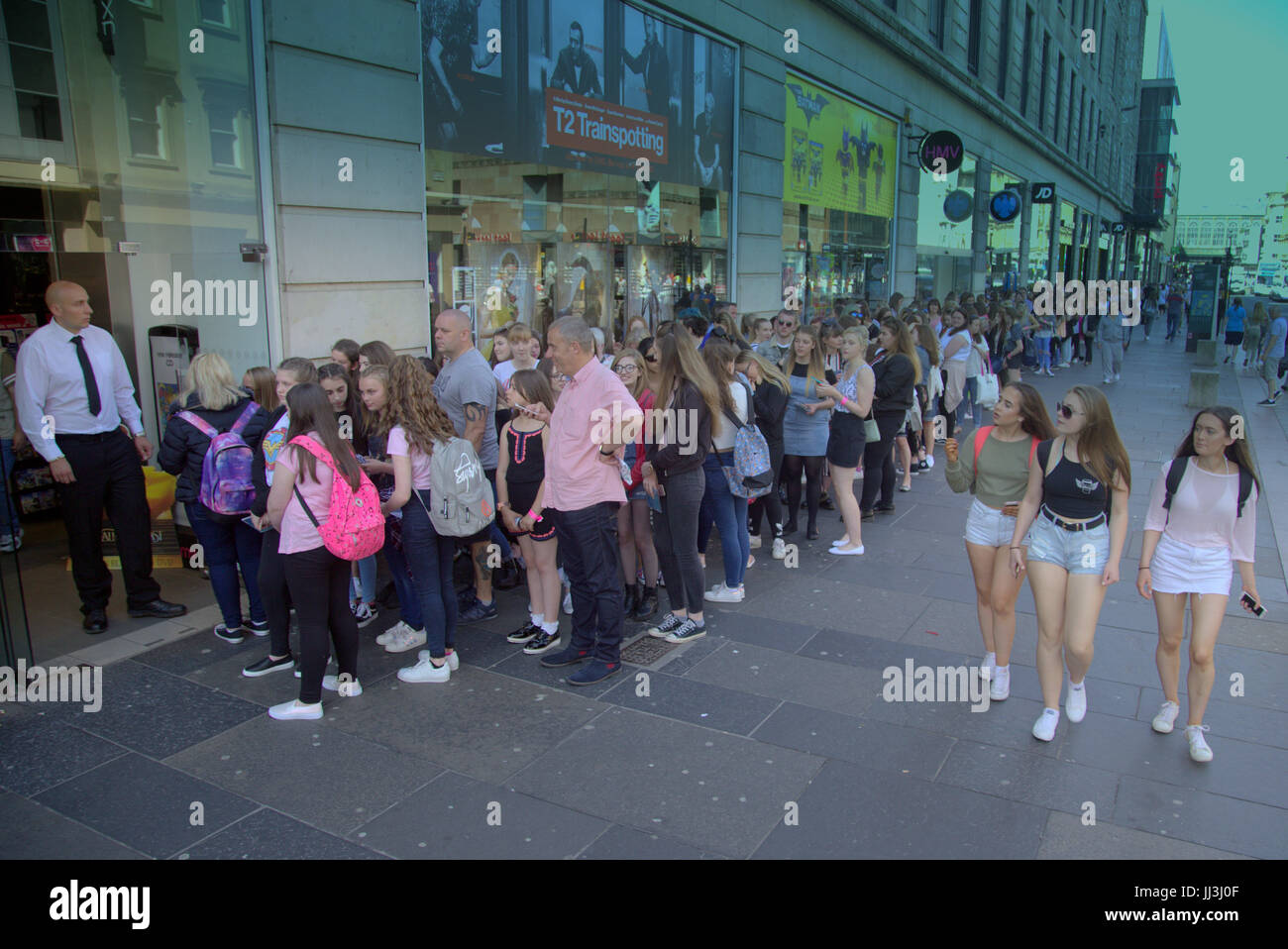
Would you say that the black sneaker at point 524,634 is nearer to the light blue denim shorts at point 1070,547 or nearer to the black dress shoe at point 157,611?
the black dress shoe at point 157,611

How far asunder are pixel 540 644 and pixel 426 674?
759mm

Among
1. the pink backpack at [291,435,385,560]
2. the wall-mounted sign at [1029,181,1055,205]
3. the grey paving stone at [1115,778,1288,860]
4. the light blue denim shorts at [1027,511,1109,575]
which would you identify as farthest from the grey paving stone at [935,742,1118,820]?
the wall-mounted sign at [1029,181,1055,205]

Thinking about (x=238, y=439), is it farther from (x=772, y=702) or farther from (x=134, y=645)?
(x=772, y=702)

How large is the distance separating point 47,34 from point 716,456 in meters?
6.87

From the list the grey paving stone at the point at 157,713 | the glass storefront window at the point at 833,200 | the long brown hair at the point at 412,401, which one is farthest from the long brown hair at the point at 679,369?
the glass storefront window at the point at 833,200

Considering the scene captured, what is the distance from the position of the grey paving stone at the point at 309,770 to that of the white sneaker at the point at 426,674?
61 cm

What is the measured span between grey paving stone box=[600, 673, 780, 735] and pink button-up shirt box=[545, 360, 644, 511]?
3.51 ft

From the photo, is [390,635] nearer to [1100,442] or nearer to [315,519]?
[315,519]

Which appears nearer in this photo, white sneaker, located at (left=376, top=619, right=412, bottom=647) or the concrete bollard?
white sneaker, located at (left=376, top=619, right=412, bottom=647)

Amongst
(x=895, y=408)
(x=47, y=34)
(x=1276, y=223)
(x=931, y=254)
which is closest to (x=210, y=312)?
(x=47, y=34)

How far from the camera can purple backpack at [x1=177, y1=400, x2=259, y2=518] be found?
17.8ft

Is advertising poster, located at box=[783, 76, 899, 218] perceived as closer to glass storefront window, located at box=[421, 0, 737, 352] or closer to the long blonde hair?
glass storefront window, located at box=[421, 0, 737, 352]

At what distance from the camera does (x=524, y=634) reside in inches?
232

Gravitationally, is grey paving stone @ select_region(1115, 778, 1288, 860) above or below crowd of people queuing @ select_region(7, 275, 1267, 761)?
below
